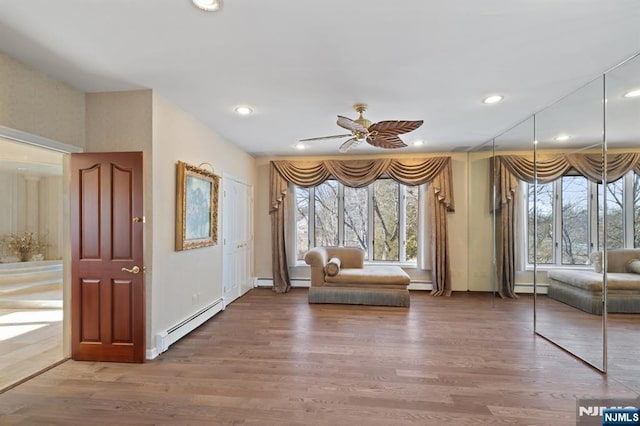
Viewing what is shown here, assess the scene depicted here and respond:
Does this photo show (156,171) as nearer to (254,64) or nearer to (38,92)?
(38,92)

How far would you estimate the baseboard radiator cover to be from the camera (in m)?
2.95

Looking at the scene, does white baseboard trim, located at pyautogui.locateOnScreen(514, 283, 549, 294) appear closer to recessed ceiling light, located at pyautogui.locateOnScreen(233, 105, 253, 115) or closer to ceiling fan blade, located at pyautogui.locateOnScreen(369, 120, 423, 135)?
ceiling fan blade, located at pyautogui.locateOnScreen(369, 120, 423, 135)

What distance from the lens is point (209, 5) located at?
66.4 inches

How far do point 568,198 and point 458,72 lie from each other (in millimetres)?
1802

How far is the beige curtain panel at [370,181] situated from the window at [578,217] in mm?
1749

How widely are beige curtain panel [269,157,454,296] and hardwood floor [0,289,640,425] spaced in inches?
72.1

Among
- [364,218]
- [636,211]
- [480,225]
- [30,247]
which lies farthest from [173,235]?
[30,247]

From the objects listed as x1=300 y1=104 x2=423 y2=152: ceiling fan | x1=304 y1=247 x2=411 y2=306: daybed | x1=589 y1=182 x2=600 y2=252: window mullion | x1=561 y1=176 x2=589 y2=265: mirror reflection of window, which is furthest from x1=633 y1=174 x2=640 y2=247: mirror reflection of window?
x1=304 y1=247 x2=411 y2=306: daybed

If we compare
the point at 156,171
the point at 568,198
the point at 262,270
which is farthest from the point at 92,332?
the point at 568,198

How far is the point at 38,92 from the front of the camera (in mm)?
2494

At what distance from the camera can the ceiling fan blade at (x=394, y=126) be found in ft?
9.40

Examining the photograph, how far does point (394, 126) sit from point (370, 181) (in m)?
2.50

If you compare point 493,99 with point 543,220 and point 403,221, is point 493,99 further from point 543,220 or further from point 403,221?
point 403,221

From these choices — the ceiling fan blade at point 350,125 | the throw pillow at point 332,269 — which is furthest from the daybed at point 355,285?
the ceiling fan blade at point 350,125
